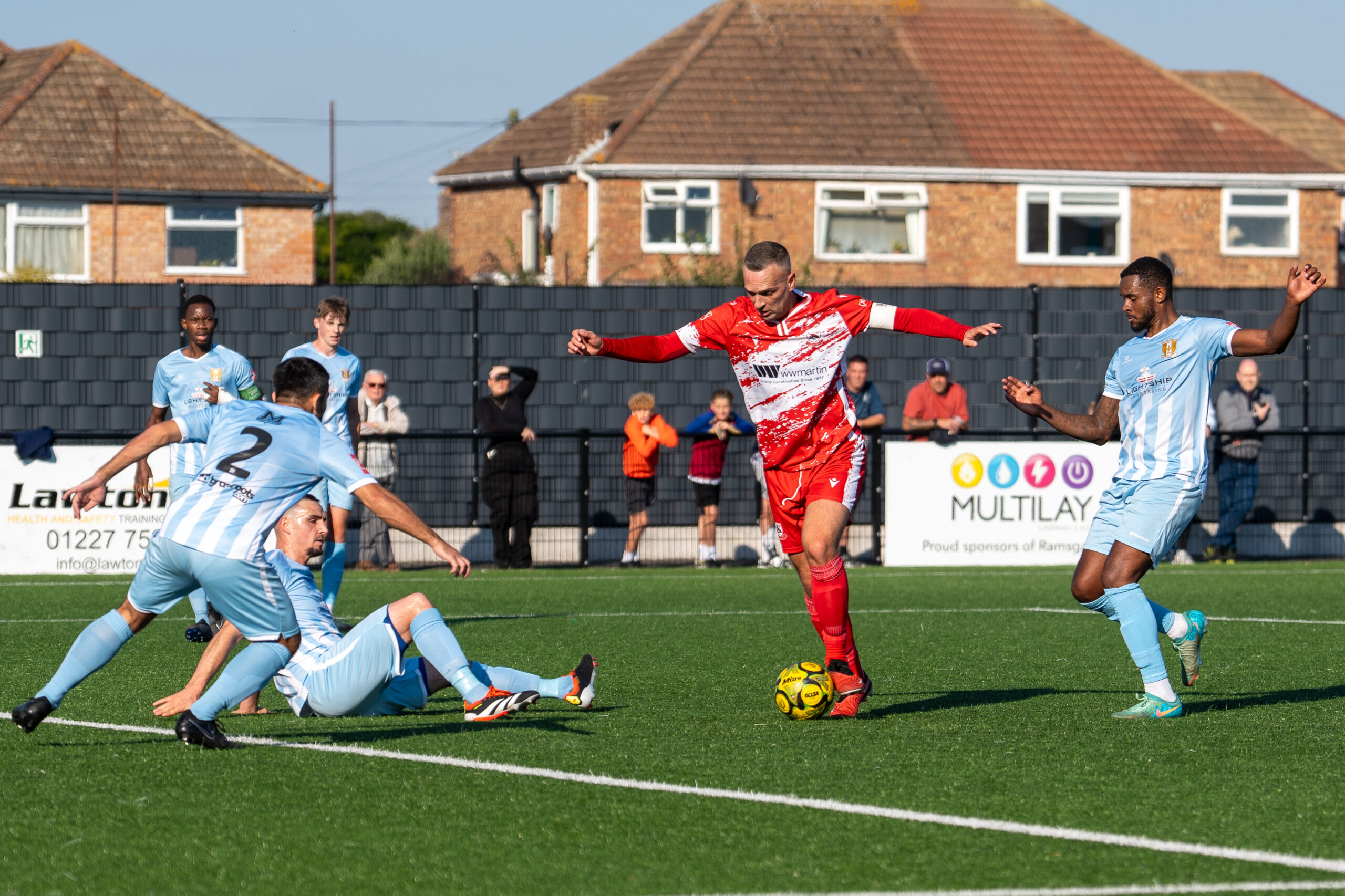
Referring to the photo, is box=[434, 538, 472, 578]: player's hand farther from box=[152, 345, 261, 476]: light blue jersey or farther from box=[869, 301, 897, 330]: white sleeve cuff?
box=[152, 345, 261, 476]: light blue jersey

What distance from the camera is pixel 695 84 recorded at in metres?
36.7

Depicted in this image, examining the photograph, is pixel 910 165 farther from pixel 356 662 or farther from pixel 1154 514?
pixel 356 662

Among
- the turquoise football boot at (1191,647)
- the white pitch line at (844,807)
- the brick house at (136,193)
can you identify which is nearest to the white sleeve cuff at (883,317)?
the turquoise football boot at (1191,647)

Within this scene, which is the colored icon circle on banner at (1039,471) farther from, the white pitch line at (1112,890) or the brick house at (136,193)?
the brick house at (136,193)

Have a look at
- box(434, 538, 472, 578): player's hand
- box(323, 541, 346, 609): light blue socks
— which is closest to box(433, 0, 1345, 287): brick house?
box(323, 541, 346, 609): light blue socks

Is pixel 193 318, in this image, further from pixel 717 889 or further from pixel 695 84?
pixel 695 84

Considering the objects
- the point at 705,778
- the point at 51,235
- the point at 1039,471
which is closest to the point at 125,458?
the point at 705,778

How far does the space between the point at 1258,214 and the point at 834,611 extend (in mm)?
30788

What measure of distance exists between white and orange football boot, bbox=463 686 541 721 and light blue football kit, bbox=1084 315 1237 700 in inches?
106

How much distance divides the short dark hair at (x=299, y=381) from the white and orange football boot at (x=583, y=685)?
5.58ft

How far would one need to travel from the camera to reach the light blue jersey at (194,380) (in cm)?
1085

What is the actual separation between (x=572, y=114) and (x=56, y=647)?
28.7 m

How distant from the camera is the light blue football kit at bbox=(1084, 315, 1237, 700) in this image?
8070 mm

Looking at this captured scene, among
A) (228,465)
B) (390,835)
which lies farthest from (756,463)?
(390,835)
